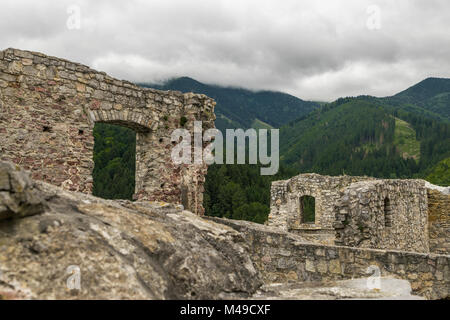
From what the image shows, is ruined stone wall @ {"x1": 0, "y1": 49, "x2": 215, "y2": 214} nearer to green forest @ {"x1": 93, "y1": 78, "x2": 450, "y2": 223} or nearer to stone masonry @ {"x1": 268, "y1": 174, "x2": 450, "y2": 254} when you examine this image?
stone masonry @ {"x1": 268, "y1": 174, "x2": 450, "y2": 254}

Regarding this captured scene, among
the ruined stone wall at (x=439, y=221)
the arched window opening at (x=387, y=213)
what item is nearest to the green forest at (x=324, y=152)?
the ruined stone wall at (x=439, y=221)

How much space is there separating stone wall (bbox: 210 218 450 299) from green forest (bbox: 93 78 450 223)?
33.6 metres

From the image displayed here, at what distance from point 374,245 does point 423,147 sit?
10301 centimetres

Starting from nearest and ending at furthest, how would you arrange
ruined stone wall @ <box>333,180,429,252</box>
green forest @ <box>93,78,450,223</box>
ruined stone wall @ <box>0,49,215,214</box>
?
ruined stone wall @ <box>0,49,215,214</box> → ruined stone wall @ <box>333,180,429,252</box> → green forest @ <box>93,78,450,223</box>

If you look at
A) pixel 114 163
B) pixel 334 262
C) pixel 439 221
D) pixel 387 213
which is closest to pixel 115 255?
pixel 334 262

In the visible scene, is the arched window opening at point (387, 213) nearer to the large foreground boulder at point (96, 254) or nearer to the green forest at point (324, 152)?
the large foreground boulder at point (96, 254)

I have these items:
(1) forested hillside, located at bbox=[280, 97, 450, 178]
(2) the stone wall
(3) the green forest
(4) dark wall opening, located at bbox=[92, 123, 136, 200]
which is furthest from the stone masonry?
(1) forested hillside, located at bbox=[280, 97, 450, 178]

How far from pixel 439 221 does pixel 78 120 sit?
1186 cm

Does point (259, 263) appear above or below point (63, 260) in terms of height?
below

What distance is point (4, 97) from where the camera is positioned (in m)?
7.43

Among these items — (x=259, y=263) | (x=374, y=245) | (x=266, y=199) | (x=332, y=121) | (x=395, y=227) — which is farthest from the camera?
(x=332, y=121)

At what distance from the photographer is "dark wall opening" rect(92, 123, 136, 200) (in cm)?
4784
